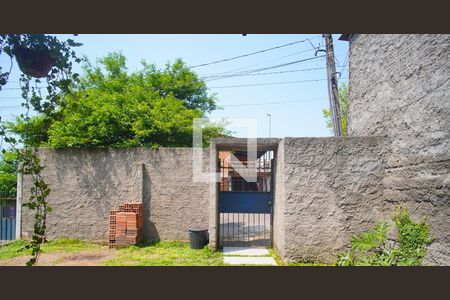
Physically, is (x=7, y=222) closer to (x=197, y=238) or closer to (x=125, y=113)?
(x=125, y=113)

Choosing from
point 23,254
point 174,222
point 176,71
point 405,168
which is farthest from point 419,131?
point 176,71

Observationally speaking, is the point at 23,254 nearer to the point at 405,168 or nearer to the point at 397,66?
the point at 405,168

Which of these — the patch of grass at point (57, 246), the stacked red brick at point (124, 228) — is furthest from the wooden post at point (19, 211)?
the stacked red brick at point (124, 228)

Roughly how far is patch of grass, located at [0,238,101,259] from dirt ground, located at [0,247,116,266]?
10.4 inches

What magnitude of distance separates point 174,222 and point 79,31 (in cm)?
598

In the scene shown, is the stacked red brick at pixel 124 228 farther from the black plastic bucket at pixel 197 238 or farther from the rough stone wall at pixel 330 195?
the rough stone wall at pixel 330 195

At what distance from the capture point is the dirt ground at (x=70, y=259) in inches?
219

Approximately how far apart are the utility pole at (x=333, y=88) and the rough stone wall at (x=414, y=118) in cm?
278

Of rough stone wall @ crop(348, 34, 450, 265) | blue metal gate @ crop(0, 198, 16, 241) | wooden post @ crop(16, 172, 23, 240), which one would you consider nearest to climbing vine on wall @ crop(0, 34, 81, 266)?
rough stone wall @ crop(348, 34, 450, 265)

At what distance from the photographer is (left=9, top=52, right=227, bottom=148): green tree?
4235 mm

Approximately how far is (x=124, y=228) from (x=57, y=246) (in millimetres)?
1918

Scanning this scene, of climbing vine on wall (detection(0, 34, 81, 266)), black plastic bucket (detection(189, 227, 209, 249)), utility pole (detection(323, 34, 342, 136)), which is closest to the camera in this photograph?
climbing vine on wall (detection(0, 34, 81, 266))

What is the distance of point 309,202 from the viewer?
5.36 metres

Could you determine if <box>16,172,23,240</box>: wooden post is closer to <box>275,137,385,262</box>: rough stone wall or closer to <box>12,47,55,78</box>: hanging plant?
<box>12,47,55,78</box>: hanging plant
